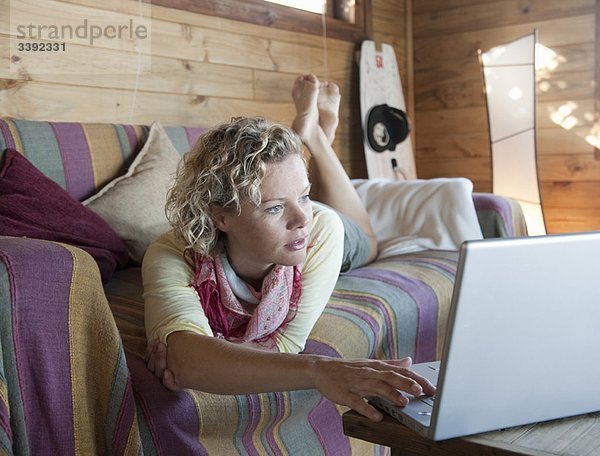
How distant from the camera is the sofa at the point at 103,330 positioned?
1151mm

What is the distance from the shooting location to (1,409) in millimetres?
1095

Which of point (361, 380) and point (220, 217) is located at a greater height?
point (220, 217)

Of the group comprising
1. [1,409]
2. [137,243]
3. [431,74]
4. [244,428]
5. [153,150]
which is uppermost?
[431,74]

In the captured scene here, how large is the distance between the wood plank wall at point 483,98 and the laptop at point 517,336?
2832 millimetres

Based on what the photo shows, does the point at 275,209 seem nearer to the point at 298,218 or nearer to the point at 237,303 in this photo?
the point at 298,218

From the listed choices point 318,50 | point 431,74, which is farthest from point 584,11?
point 318,50

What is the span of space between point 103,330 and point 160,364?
0.11 metres

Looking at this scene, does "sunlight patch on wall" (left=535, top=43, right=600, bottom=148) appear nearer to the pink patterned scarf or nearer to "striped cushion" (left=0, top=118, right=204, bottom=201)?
"striped cushion" (left=0, top=118, right=204, bottom=201)

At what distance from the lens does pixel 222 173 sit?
4.47ft

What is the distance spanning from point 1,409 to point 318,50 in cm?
262

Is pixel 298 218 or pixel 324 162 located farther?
pixel 324 162

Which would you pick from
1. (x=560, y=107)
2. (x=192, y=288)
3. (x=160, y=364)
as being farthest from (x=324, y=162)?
(x=560, y=107)

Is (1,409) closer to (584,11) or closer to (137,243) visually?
(137,243)

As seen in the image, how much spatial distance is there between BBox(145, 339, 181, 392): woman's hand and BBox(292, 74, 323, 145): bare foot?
1117 mm
